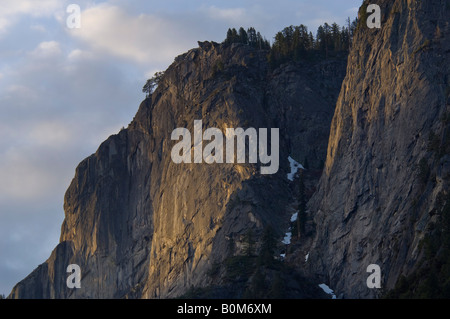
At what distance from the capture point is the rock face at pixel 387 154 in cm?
12431

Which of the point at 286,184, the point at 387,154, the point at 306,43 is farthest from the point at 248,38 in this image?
the point at 387,154

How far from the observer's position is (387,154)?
134 metres

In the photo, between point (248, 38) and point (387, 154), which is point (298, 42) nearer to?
point (248, 38)

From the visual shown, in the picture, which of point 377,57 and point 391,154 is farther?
point 377,57

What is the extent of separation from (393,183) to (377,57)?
1990cm

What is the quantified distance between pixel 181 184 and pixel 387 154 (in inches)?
1473

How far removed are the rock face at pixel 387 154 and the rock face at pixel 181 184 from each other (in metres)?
14.0

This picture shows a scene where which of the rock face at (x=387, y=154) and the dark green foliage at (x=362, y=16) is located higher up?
the dark green foliage at (x=362, y=16)

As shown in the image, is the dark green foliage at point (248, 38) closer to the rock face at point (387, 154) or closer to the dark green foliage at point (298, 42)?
the dark green foliage at point (298, 42)

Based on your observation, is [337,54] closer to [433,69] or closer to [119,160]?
[119,160]

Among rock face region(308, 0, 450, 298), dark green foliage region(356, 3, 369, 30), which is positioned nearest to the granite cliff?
rock face region(308, 0, 450, 298)

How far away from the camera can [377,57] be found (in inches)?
5615

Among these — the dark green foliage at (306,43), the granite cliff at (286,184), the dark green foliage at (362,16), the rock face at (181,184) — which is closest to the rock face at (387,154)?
the granite cliff at (286,184)
